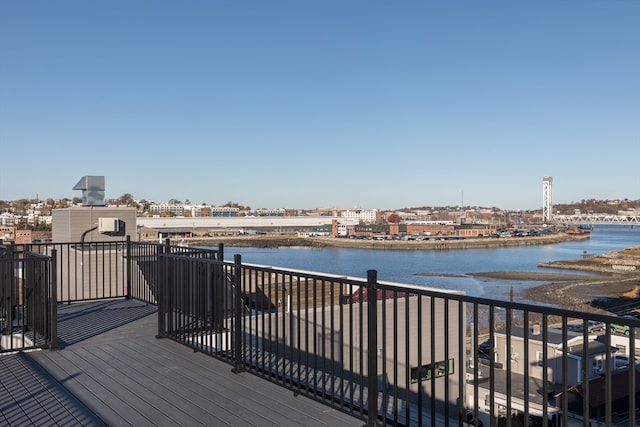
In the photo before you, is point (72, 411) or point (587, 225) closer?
point (72, 411)

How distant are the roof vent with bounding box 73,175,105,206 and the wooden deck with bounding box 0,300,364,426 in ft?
28.6

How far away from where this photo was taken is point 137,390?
4.06m

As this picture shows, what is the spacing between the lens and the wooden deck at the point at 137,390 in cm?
346

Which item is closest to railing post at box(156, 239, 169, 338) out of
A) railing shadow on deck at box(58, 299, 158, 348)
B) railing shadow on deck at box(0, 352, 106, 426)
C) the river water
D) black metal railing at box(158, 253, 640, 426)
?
black metal railing at box(158, 253, 640, 426)

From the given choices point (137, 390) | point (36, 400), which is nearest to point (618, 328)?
point (137, 390)

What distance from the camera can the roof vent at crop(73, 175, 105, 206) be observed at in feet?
45.1

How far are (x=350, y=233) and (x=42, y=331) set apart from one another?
107 m

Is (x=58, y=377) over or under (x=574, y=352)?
over

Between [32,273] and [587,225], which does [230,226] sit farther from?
[587,225]

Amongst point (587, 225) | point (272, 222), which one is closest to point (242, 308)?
point (272, 222)

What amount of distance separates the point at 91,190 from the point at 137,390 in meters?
11.0

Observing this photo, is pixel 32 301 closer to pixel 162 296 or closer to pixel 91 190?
pixel 162 296

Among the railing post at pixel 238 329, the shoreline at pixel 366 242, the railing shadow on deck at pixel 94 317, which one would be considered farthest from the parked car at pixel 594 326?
the shoreline at pixel 366 242

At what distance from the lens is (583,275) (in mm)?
54031
